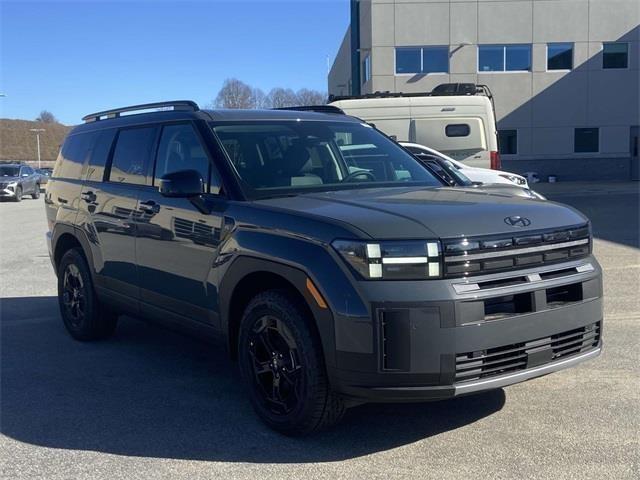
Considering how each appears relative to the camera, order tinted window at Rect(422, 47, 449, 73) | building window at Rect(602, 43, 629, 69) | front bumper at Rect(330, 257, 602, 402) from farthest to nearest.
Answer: building window at Rect(602, 43, 629, 69) < tinted window at Rect(422, 47, 449, 73) < front bumper at Rect(330, 257, 602, 402)

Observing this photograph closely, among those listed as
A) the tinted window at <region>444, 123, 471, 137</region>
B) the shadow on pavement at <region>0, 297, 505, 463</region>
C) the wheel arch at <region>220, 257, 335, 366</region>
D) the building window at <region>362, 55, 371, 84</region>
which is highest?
the building window at <region>362, 55, 371, 84</region>

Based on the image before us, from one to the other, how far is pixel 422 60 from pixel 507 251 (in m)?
31.8

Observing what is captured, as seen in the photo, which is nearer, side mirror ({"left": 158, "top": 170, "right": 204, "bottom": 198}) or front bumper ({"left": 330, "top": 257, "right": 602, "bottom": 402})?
front bumper ({"left": 330, "top": 257, "right": 602, "bottom": 402})

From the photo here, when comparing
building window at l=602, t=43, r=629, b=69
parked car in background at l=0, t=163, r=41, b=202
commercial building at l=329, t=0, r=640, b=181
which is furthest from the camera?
building window at l=602, t=43, r=629, b=69

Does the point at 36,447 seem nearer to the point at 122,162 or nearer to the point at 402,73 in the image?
the point at 122,162

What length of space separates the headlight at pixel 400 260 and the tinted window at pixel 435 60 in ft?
105

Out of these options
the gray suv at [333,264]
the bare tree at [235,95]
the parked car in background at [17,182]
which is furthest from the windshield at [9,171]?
the gray suv at [333,264]

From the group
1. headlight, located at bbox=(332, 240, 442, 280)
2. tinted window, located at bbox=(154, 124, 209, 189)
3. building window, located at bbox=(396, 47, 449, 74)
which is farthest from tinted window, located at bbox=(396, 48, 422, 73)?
headlight, located at bbox=(332, 240, 442, 280)

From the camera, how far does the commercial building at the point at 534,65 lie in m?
33.7

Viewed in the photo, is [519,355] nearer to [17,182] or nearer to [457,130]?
[457,130]

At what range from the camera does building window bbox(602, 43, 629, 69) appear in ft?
113

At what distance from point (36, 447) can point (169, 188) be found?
5.68 feet

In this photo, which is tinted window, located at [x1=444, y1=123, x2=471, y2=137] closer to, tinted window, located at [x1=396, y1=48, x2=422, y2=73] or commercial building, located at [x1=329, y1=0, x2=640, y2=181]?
commercial building, located at [x1=329, y1=0, x2=640, y2=181]

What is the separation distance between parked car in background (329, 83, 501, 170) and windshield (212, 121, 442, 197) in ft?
31.4
